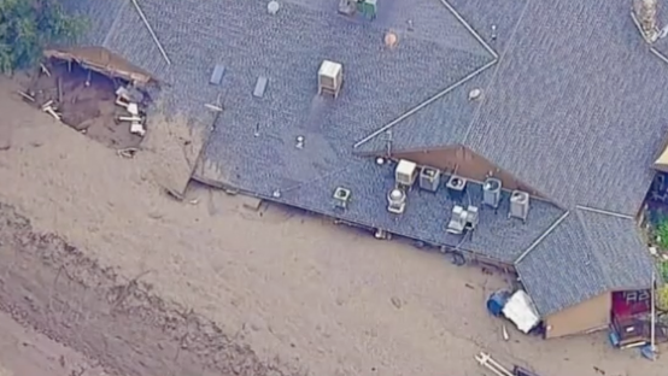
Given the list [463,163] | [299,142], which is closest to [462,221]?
[463,163]

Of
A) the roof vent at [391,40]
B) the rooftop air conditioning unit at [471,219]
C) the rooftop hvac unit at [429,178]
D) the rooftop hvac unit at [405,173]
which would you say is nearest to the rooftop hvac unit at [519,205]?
the rooftop air conditioning unit at [471,219]

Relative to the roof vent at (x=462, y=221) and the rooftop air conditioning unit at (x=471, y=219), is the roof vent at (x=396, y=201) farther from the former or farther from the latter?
the rooftop air conditioning unit at (x=471, y=219)

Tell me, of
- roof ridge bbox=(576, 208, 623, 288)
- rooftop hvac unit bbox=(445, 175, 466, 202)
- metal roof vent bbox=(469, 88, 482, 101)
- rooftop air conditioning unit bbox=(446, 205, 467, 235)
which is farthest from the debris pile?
roof ridge bbox=(576, 208, 623, 288)

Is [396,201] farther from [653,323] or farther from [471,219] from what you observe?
[653,323]

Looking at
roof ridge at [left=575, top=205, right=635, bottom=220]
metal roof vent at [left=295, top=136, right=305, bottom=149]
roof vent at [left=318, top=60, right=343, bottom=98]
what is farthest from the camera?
metal roof vent at [left=295, top=136, right=305, bottom=149]

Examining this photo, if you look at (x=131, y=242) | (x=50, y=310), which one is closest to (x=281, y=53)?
(x=131, y=242)

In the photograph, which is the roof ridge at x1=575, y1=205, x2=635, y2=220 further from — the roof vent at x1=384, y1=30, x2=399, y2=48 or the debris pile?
the debris pile

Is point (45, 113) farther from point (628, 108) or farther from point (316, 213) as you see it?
point (628, 108)

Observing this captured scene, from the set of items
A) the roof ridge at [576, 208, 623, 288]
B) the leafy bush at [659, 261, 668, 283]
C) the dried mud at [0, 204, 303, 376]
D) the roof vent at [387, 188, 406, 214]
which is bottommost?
the dried mud at [0, 204, 303, 376]
